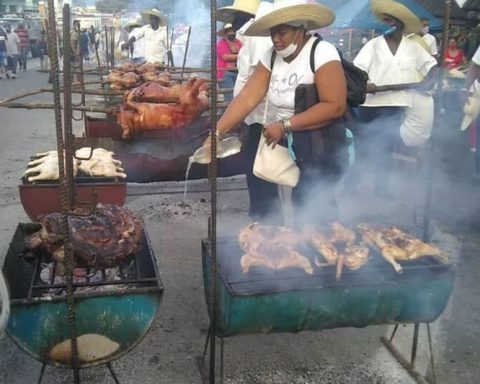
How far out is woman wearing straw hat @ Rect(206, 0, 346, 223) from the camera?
355 cm

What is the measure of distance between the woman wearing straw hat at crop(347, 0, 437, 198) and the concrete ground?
2.16ft

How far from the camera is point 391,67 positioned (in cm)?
595

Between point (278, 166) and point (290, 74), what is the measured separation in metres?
0.72

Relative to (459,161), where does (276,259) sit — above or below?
above

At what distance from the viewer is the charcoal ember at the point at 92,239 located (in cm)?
299

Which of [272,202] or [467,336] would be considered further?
[272,202]

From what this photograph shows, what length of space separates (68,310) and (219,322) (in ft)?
2.71

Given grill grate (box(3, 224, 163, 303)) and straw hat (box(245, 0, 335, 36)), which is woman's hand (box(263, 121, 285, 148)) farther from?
grill grate (box(3, 224, 163, 303))

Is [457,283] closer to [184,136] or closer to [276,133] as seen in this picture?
[276,133]

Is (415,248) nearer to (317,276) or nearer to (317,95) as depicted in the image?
(317,276)

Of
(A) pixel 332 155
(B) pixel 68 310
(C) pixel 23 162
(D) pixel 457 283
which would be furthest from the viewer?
(C) pixel 23 162

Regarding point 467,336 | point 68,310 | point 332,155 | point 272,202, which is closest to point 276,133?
point 332,155

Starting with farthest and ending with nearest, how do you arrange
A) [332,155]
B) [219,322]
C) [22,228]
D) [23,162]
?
[23,162], [332,155], [22,228], [219,322]

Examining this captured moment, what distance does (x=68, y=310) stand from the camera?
2549mm
